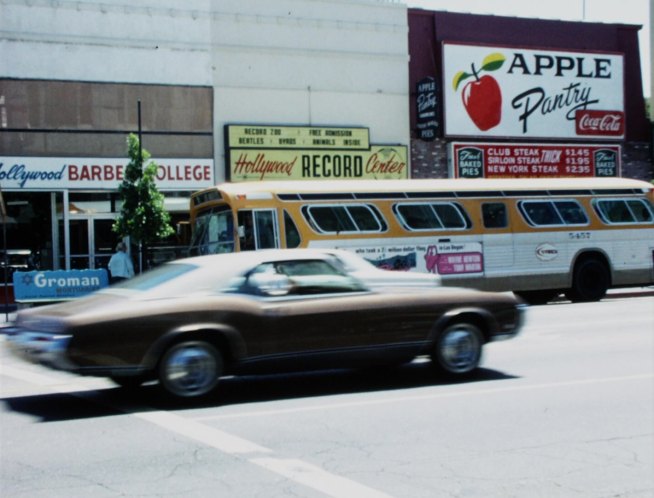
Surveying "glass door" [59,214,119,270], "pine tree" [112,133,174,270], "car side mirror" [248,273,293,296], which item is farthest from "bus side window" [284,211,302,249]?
"glass door" [59,214,119,270]

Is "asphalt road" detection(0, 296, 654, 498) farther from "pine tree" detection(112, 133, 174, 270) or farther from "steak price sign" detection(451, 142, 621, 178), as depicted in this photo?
"steak price sign" detection(451, 142, 621, 178)

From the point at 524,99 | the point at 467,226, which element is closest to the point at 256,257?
the point at 467,226

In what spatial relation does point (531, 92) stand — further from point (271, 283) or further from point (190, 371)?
point (190, 371)

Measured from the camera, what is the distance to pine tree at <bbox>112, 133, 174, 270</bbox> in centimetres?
2150

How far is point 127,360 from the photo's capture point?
7.71m

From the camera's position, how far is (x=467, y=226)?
18406 mm

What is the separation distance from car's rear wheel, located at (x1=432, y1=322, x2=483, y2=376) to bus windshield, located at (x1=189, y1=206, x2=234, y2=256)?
25.2ft

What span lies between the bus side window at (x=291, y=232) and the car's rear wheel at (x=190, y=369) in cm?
851

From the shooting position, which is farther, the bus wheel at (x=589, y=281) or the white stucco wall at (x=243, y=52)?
the white stucco wall at (x=243, y=52)

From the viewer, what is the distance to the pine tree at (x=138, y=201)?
21500mm

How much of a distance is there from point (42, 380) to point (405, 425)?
4.71 meters

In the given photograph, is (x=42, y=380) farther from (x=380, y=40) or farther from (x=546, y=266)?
(x=380, y=40)

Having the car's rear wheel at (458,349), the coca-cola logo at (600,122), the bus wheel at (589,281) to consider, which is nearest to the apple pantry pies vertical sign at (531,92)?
the coca-cola logo at (600,122)

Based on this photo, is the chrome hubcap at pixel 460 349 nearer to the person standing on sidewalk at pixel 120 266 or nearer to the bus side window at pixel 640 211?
the bus side window at pixel 640 211
